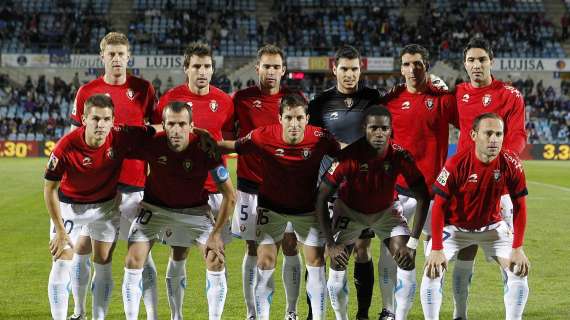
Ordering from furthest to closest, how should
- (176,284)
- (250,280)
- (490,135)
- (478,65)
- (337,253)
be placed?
(250,280) → (478,65) → (176,284) → (337,253) → (490,135)

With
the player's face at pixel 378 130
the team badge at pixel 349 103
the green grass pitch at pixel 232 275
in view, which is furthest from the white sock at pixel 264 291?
the team badge at pixel 349 103

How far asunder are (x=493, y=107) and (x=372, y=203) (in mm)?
1376

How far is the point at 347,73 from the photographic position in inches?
265

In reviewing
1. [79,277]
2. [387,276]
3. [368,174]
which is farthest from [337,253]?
[79,277]

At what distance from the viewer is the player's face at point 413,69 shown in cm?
664

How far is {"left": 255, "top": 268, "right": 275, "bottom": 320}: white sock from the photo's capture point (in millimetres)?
6336

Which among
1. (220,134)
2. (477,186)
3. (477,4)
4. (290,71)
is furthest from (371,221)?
(477,4)

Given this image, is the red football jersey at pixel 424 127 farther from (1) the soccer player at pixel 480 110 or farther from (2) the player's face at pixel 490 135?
(2) the player's face at pixel 490 135

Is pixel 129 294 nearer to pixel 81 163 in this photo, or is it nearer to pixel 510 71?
pixel 81 163

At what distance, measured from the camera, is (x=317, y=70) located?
3788cm

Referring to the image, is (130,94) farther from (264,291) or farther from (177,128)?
(264,291)

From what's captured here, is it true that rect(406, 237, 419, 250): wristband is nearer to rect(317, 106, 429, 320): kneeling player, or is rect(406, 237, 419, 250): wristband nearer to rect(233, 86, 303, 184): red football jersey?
rect(317, 106, 429, 320): kneeling player

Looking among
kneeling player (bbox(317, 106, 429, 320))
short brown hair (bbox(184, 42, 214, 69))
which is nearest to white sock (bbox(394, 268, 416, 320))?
kneeling player (bbox(317, 106, 429, 320))

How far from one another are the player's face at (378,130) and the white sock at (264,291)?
1348 mm
